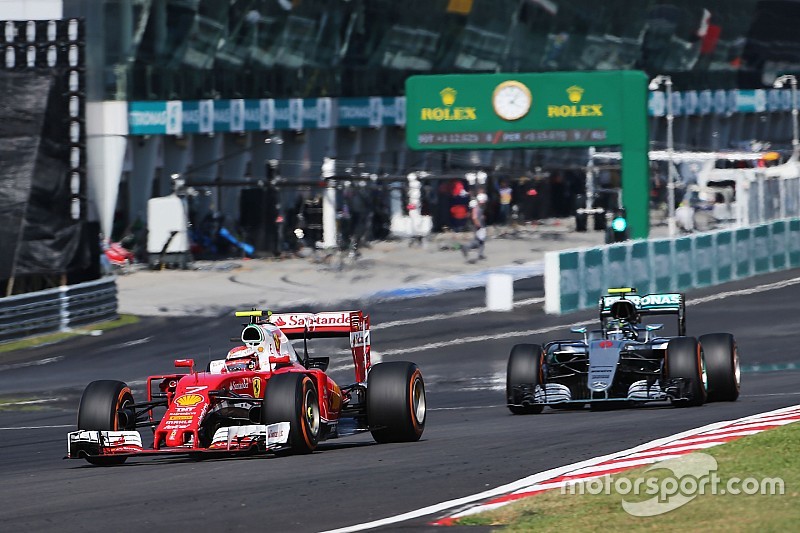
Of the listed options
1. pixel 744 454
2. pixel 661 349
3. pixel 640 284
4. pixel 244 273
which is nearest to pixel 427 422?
pixel 661 349

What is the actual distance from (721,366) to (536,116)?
2039cm

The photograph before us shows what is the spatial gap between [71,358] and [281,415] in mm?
16618

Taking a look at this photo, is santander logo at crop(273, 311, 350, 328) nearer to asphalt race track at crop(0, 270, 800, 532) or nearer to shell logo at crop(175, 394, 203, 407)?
asphalt race track at crop(0, 270, 800, 532)

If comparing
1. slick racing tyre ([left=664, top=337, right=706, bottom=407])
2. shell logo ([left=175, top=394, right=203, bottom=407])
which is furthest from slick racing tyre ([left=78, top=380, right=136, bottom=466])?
slick racing tyre ([left=664, top=337, right=706, bottom=407])

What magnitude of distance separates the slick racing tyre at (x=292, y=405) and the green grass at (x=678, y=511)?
3215 mm

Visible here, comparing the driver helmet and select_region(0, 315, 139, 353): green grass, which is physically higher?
the driver helmet

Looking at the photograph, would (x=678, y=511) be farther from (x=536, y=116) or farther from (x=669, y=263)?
(x=536, y=116)

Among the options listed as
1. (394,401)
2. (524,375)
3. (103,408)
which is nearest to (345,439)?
(394,401)

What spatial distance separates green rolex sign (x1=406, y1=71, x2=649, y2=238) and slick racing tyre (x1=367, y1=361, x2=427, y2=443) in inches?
917

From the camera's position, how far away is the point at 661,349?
1802cm

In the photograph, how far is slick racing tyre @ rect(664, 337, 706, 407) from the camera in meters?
17.3

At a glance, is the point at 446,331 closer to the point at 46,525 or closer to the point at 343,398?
the point at 343,398

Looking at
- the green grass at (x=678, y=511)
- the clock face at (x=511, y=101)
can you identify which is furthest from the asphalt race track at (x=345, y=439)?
the clock face at (x=511, y=101)

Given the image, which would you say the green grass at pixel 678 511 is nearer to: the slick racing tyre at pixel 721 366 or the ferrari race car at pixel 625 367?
the ferrari race car at pixel 625 367
